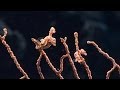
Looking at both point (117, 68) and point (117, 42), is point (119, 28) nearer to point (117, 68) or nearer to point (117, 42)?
point (117, 42)

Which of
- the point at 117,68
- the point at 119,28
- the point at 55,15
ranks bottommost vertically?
the point at 117,68

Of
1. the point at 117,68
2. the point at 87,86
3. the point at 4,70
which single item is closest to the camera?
the point at 87,86

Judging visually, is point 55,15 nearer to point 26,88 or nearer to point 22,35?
point 22,35

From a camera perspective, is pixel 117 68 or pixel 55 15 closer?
pixel 117 68

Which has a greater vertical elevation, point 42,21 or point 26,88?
point 42,21

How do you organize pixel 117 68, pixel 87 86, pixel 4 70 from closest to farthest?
pixel 87 86 → pixel 117 68 → pixel 4 70

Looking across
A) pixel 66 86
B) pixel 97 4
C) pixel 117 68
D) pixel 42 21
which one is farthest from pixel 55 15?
pixel 66 86
